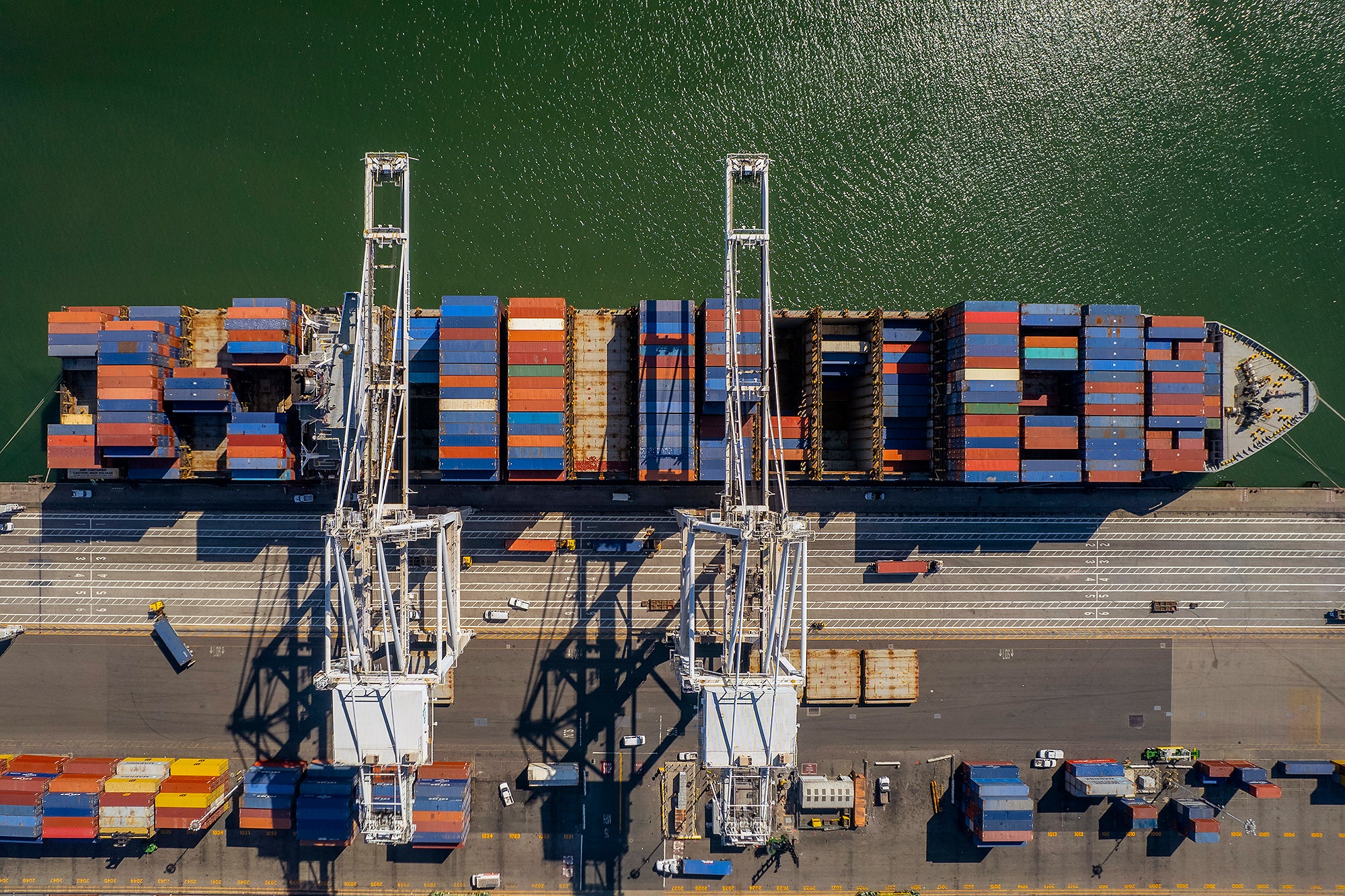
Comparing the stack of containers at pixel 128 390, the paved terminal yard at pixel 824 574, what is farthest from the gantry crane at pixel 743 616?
the stack of containers at pixel 128 390

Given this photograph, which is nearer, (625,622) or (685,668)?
(685,668)

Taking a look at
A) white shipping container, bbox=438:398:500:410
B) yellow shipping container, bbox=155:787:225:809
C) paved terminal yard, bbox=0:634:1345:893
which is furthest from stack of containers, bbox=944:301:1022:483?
yellow shipping container, bbox=155:787:225:809

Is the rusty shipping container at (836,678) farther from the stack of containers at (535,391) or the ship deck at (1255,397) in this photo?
the ship deck at (1255,397)

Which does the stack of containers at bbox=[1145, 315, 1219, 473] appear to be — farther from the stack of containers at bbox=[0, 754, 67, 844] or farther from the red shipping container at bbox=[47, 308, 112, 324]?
the stack of containers at bbox=[0, 754, 67, 844]

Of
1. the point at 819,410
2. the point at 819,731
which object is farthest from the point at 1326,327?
the point at 819,731

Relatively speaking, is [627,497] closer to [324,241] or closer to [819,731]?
[819,731]
